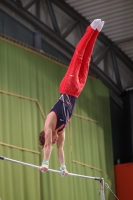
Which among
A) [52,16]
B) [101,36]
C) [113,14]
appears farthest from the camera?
[101,36]

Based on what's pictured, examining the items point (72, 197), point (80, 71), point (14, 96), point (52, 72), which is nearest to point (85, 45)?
point (80, 71)

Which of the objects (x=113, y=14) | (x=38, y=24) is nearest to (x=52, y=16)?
(x=38, y=24)

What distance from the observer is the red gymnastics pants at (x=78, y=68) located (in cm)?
559

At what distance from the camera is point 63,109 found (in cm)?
548

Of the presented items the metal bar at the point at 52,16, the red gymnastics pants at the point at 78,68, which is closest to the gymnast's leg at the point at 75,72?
the red gymnastics pants at the point at 78,68

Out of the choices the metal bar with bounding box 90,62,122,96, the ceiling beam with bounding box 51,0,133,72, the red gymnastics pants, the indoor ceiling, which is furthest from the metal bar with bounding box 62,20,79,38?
the red gymnastics pants

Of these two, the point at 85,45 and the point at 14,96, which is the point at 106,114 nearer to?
the point at 14,96

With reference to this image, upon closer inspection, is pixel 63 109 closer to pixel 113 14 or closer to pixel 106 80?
pixel 113 14

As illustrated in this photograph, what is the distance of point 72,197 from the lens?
889cm

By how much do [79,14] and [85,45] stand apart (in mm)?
4888

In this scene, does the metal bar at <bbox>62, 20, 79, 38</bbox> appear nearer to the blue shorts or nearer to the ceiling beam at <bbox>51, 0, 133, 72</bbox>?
the ceiling beam at <bbox>51, 0, 133, 72</bbox>

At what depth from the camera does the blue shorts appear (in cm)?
543

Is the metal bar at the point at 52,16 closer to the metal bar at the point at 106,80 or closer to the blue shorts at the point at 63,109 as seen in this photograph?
the metal bar at the point at 106,80

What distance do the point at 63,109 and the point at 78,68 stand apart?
64 cm
